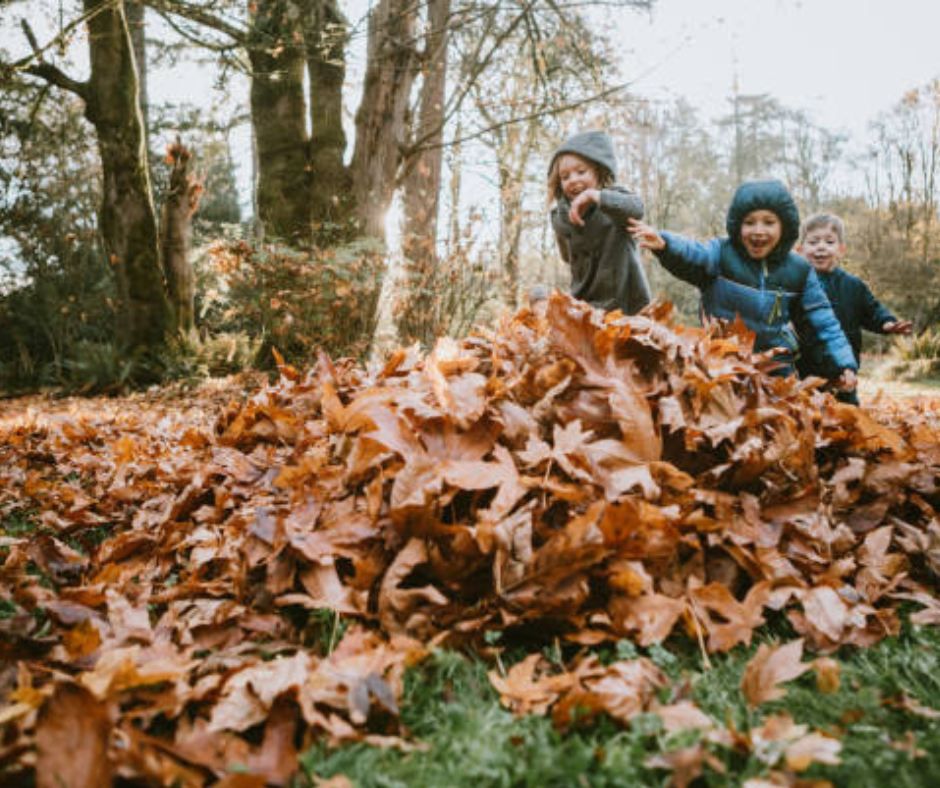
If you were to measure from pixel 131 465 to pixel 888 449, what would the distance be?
113 inches

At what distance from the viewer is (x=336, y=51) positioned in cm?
730

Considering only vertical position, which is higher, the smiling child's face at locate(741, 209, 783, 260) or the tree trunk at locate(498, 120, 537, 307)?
the tree trunk at locate(498, 120, 537, 307)

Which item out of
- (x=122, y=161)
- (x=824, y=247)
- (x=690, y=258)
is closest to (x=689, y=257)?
(x=690, y=258)

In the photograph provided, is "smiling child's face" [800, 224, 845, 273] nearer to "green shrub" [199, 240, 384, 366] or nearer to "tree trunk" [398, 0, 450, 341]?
"tree trunk" [398, 0, 450, 341]

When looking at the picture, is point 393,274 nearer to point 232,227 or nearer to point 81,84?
A: point 232,227

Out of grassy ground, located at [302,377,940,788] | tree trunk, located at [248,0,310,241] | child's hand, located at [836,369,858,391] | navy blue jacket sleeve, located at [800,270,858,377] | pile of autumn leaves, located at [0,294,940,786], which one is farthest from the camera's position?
tree trunk, located at [248,0,310,241]

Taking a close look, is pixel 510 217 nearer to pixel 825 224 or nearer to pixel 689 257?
pixel 825 224

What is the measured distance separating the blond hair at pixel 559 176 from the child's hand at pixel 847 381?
1681mm

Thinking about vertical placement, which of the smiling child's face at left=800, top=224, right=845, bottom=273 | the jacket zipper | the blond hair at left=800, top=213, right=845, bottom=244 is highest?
the blond hair at left=800, top=213, right=845, bottom=244

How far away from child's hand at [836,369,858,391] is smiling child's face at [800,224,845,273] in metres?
1.93

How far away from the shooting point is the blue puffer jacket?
3344 mm

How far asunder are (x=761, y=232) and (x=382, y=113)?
16.9 feet

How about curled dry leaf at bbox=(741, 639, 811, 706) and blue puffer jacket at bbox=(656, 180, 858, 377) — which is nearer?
curled dry leaf at bbox=(741, 639, 811, 706)

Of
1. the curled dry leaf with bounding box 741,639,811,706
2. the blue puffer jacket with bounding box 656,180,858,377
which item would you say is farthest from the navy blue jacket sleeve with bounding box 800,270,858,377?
the curled dry leaf with bounding box 741,639,811,706
